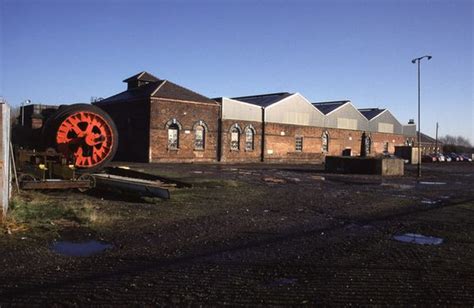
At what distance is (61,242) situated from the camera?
6477 millimetres

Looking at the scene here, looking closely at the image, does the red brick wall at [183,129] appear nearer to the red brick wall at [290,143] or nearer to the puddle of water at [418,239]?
the red brick wall at [290,143]

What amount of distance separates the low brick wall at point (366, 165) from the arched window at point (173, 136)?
1208 centimetres

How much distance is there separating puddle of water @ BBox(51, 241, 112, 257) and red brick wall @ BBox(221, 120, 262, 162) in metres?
31.0

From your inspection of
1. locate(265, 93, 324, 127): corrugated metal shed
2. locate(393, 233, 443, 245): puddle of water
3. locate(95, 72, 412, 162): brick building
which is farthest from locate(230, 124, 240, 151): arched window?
locate(393, 233, 443, 245): puddle of water

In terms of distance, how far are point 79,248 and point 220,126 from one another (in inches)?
1232

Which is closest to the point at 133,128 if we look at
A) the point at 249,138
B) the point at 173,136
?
the point at 173,136

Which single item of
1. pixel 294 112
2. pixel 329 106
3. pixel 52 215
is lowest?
pixel 52 215

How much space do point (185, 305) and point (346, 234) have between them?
4387 millimetres

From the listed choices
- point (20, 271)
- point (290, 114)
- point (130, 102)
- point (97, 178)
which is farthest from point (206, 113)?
point (20, 271)

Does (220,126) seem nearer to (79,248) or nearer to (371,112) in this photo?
(371,112)

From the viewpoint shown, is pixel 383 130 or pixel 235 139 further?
pixel 383 130

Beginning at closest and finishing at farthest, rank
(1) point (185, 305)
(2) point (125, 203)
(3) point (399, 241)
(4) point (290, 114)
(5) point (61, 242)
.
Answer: (1) point (185, 305) → (5) point (61, 242) → (3) point (399, 241) → (2) point (125, 203) → (4) point (290, 114)

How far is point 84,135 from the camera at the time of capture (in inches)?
495

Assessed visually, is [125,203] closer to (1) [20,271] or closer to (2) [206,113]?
(1) [20,271]
